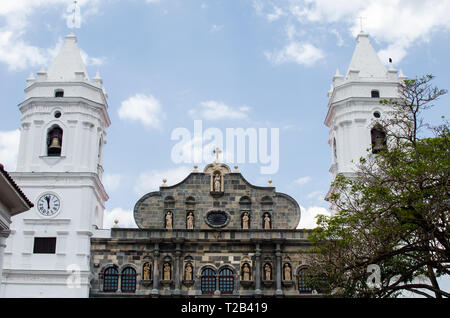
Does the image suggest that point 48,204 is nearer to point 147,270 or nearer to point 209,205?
point 147,270

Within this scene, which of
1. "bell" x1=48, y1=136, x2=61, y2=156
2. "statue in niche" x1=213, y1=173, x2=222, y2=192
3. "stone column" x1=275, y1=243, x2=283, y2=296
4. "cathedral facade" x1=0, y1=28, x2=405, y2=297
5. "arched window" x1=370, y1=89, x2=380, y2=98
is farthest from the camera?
"arched window" x1=370, y1=89, x2=380, y2=98

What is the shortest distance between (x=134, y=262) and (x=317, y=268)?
54.6ft

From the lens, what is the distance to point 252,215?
124 ft

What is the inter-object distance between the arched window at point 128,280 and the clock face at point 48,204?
5489 millimetres

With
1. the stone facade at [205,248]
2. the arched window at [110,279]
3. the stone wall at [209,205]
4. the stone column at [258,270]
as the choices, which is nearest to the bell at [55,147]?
the stone wall at [209,205]

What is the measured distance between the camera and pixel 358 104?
39656mm

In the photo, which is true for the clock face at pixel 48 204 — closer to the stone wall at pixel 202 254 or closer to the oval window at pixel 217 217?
the stone wall at pixel 202 254

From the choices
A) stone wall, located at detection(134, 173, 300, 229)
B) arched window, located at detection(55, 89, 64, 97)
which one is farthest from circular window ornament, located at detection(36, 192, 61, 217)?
arched window, located at detection(55, 89, 64, 97)

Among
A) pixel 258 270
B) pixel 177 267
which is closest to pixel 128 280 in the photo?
pixel 177 267

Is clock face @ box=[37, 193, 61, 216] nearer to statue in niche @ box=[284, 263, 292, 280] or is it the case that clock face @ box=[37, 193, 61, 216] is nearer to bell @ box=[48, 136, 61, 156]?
bell @ box=[48, 136, 61, 156]

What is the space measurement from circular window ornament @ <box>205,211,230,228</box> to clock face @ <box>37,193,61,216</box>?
29.0ft

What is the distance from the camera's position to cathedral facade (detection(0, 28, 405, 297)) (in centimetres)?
3572
